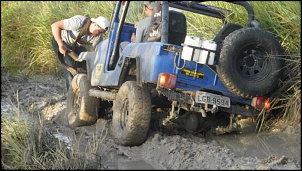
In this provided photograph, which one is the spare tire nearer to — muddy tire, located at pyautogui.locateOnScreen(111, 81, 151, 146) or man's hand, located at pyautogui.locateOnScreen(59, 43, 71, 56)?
muddy tire, located at pyautogui.locateOnScreen(111, 81, 151, 146)

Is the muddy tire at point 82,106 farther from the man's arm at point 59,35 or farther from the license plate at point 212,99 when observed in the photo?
the license plate at point 212,99

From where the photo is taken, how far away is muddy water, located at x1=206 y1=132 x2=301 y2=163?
16.7 ft

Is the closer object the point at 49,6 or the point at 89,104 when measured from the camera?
the point at 89,104

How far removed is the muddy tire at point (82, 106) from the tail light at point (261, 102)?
2.49m

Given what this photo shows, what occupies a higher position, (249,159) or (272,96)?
(272,96)

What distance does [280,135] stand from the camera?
5523 mm

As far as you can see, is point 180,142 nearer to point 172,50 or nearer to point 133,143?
point 133,143

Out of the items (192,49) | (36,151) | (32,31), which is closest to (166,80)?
(192,49)

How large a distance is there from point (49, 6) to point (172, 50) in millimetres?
7469

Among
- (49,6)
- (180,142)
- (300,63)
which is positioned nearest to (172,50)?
(180,142)

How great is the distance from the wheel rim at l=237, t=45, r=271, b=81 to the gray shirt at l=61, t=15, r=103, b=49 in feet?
9.77

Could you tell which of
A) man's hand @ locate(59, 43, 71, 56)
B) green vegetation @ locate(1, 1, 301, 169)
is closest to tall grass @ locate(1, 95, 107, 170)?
green vegetation @ locate(1, 1, 301, 169)

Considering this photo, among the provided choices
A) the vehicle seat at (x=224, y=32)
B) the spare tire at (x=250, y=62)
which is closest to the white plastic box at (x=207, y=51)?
the spare tire at (x=250, y=62)

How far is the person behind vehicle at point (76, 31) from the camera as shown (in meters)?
7.64
